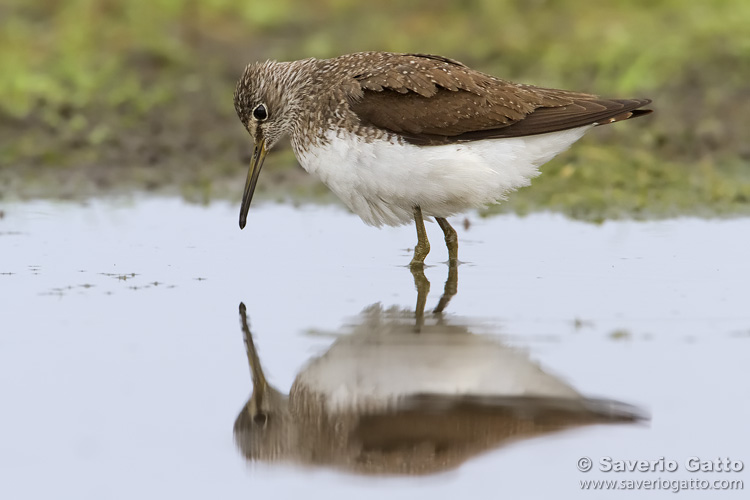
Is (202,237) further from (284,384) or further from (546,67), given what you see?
(546,67)

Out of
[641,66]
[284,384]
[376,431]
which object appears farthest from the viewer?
[641,66]

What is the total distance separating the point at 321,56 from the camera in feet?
49.8

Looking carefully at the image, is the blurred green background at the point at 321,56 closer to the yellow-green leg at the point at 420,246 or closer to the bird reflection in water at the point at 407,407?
the yellow-green leg at the point at 420,246

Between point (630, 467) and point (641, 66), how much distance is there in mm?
10343

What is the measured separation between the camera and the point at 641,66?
14.4 meters

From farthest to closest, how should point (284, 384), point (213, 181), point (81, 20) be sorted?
point (81, 20) < point (213, 181) < point (284, 384)

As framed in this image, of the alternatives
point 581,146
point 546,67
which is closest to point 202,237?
point 581,146

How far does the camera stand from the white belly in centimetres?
838

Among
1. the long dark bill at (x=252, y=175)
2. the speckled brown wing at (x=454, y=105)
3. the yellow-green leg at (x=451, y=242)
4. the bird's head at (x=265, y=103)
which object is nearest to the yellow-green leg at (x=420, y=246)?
the yellow-green leg at (x=451, y=242)

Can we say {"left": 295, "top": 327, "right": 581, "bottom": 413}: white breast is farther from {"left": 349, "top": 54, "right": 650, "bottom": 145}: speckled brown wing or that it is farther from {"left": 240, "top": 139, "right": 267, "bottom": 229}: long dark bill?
{"left": 240, "top": 139, "right": 267, "bottom": 229}: long dark bill

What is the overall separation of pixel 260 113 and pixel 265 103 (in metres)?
0.10

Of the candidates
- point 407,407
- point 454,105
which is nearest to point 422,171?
point 454,105

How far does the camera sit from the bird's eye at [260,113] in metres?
9.39

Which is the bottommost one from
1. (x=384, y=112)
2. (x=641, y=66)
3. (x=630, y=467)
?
(x=630, y=467)
